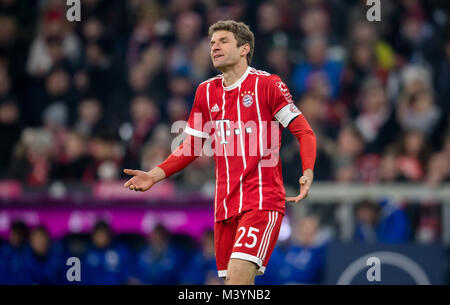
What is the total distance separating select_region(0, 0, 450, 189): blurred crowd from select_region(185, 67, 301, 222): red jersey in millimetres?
4088

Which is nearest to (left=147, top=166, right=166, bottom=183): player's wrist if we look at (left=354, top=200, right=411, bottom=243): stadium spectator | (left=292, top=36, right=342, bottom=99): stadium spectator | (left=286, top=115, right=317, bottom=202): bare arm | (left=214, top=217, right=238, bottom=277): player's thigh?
(left=214, top=217, right=238, bottom=277): player's thigh

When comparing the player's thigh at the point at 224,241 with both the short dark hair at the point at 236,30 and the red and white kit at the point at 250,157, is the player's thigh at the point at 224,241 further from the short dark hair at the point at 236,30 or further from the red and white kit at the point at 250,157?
the short dark hair at the point at 236,30

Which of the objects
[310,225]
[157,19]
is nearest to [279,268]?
[310,225]

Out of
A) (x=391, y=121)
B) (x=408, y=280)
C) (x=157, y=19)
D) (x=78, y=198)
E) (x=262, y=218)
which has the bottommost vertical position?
(x=408, y=280)

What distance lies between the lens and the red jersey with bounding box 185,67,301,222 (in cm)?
525

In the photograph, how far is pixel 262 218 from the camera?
5148 millimetres

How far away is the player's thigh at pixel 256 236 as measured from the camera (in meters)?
5.02

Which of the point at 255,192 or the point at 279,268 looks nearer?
the point at 255,192

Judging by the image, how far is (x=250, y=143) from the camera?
17.4 feet

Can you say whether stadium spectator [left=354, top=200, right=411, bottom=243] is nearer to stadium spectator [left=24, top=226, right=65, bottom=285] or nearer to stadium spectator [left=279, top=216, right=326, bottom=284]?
stadium spectator [left=279, top=216, right=326, bottom=284]

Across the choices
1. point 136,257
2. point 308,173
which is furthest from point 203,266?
point 308,173

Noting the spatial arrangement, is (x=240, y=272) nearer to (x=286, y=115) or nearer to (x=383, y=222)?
(x=286, y=115)

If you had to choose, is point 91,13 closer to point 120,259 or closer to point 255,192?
point 120,259

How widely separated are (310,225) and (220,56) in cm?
382
